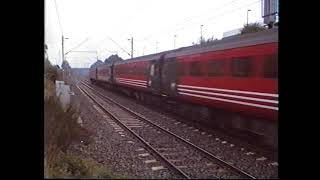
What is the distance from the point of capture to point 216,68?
49.3 feet

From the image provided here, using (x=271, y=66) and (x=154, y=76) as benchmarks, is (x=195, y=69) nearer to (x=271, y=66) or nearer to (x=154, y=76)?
(x=271, y=66)

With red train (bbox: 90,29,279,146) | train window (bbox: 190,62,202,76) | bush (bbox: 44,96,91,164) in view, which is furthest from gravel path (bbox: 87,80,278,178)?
bush (bbox: 44,96,91,164)

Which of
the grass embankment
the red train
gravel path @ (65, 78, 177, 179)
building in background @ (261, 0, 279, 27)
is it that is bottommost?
gravel path @ (65, 78, 177, 179)

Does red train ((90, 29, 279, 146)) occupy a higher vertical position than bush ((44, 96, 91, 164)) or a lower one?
higher

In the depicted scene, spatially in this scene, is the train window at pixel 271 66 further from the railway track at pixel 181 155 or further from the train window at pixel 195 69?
the train window at pixel 195 69

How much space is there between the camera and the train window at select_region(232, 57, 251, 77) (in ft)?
41.3

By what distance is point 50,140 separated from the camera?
8.34 metres

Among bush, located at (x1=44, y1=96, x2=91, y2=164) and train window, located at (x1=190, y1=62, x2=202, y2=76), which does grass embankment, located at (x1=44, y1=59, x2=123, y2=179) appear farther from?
train window, located at (x1=190, y1=62, x2=202, y2=76)

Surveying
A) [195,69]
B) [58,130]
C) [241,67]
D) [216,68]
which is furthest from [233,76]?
[58,130]

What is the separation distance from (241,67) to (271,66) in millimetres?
1917

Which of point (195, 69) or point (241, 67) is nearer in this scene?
point (241, 67)
